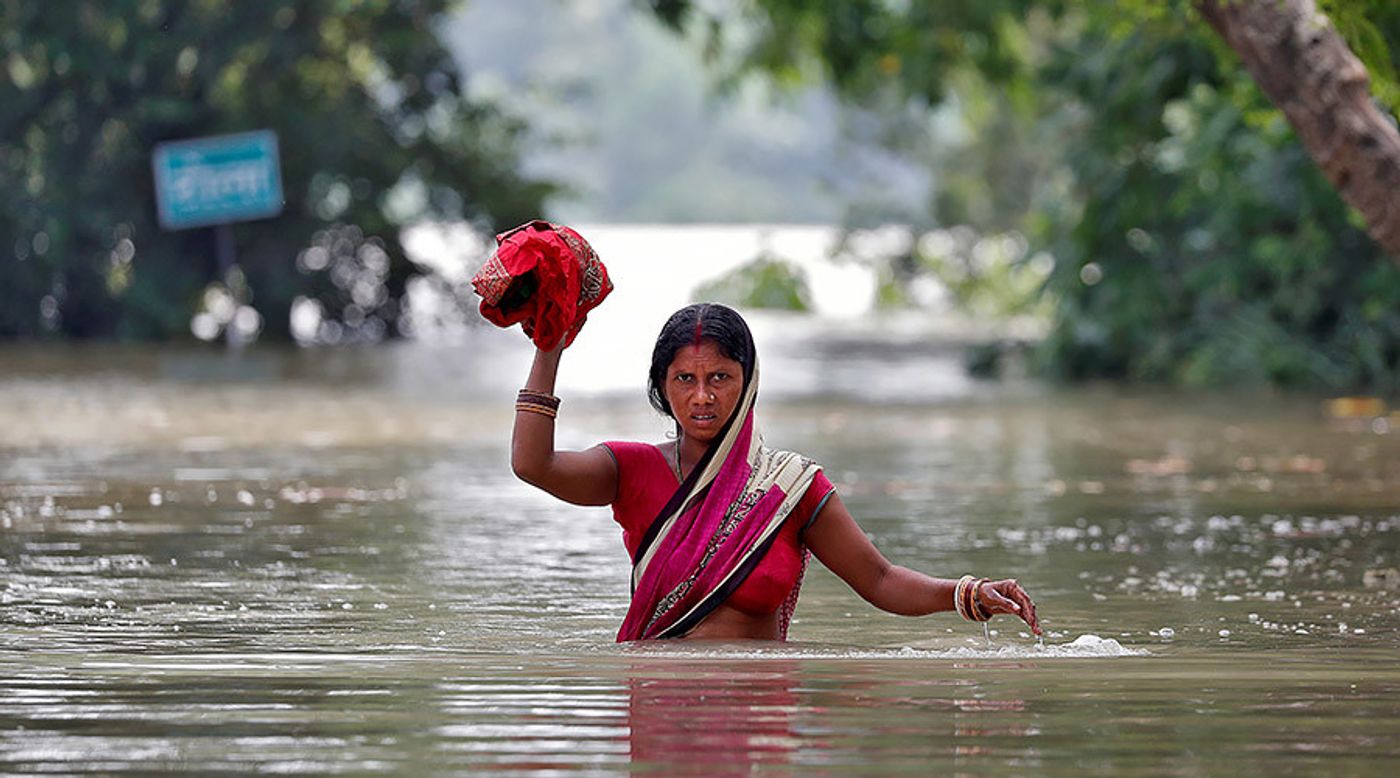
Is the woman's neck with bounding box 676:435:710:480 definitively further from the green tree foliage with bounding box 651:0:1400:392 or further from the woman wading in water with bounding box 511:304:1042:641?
the green tree foliage with bounding box 651:0:1400:392

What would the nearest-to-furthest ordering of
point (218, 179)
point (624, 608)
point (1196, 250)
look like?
1. point (624, 608)
2. point (1196, 250)
3. point (218, 179)

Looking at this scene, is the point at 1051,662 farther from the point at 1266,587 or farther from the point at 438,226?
the point at 438,226

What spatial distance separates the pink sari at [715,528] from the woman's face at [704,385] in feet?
0.16

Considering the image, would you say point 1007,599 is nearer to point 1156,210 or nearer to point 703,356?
point 703,356

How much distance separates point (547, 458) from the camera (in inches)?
239

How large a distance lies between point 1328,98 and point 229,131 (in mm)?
18358

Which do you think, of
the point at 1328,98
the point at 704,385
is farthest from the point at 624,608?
the point at 1328,98

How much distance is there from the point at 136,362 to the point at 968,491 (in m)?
13.5

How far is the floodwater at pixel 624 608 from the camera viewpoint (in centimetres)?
506

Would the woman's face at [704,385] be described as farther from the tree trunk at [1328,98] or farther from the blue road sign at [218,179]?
the blue road sign at [218,179]

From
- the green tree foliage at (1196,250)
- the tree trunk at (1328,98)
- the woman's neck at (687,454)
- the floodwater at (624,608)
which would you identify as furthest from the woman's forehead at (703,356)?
the green tree foliage at (1196,250)

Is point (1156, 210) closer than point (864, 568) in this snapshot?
No

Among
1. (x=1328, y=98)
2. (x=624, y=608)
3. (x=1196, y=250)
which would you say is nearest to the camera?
(x=624, y=608)

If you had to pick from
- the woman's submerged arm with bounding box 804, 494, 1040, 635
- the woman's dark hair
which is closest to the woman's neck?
the woman's dark hair
